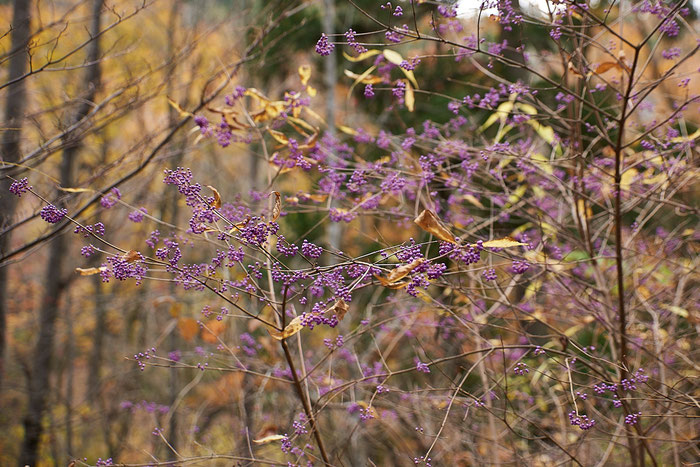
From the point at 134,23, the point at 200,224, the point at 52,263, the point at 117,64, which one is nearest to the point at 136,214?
the point at 200,224

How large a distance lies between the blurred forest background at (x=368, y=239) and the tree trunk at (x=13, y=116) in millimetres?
36

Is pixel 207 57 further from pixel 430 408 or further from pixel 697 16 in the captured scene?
pixel 430 408

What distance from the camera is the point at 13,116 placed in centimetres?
402

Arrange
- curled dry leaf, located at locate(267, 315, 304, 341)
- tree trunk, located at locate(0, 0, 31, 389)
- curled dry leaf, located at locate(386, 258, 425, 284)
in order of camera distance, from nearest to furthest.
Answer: curled dry leaf, located at locate(386, 258, 425, 284) → curled dry leaf, located at locate(267, 315, 304, 341) → tree trunk, located at locate(0, 0, 31, 389)

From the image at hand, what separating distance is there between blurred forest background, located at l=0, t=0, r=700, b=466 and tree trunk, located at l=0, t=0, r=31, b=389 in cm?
4

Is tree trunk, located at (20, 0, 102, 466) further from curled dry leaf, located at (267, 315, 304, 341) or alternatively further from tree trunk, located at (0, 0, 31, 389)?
curled dry leaf, located at (267, 315, 304, 341)

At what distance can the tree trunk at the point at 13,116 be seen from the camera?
343cm

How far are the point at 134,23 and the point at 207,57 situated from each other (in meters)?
1.68

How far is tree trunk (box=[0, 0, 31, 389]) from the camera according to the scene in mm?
3434

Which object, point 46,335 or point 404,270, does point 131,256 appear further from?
point 46,335

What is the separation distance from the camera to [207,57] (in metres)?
10.1

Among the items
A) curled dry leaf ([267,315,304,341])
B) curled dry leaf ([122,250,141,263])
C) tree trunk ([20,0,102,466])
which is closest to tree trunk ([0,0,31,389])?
tree trunk ([20,0,102,466])

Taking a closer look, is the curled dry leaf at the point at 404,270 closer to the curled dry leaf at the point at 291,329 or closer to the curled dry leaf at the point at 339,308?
the curled dry leaf at the point at 339,308

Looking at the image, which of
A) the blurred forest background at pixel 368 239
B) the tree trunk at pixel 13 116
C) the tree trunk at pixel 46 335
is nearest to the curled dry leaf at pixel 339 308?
the blurred forest background at pixel 368 239
